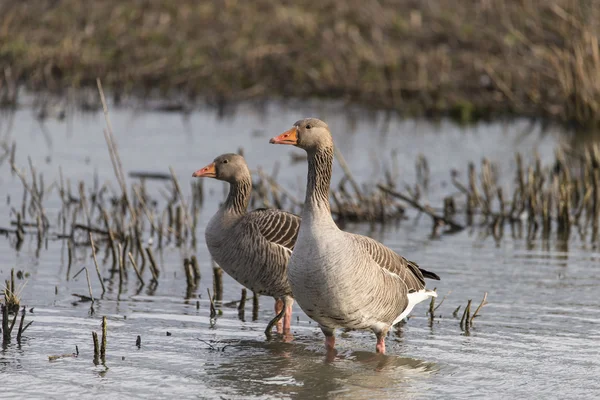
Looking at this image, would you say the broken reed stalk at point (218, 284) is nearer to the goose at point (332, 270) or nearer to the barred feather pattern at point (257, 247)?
the barred feather pattern at point (257, 247)

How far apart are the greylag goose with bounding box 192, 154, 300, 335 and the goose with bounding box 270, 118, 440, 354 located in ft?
2.64

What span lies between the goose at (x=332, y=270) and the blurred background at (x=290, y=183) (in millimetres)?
386

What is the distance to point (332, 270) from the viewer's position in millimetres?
6809

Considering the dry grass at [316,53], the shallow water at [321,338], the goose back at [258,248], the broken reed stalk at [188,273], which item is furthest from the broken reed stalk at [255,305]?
the dry grass at [316,53]

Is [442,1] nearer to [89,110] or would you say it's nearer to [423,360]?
[89,110]

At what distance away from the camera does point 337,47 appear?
23.8m

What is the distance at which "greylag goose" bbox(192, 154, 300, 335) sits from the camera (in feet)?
27.0

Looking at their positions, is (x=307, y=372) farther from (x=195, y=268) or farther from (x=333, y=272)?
(x=195, y=268)

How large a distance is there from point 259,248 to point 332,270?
1.55 meters

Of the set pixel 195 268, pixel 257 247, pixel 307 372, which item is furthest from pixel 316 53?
pixel 307 372

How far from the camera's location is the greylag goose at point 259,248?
27.0 feet

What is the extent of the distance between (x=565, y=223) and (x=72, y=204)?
19.4ft

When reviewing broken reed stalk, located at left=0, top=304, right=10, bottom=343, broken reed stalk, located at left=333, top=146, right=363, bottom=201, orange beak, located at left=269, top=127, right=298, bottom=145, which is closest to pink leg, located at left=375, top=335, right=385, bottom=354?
orange beak, located at left=269, top=127, right=298, bottom=145

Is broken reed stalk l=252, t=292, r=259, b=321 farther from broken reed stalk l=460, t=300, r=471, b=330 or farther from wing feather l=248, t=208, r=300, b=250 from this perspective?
broken reed stalk l=460, t=300, r=471, b=330
